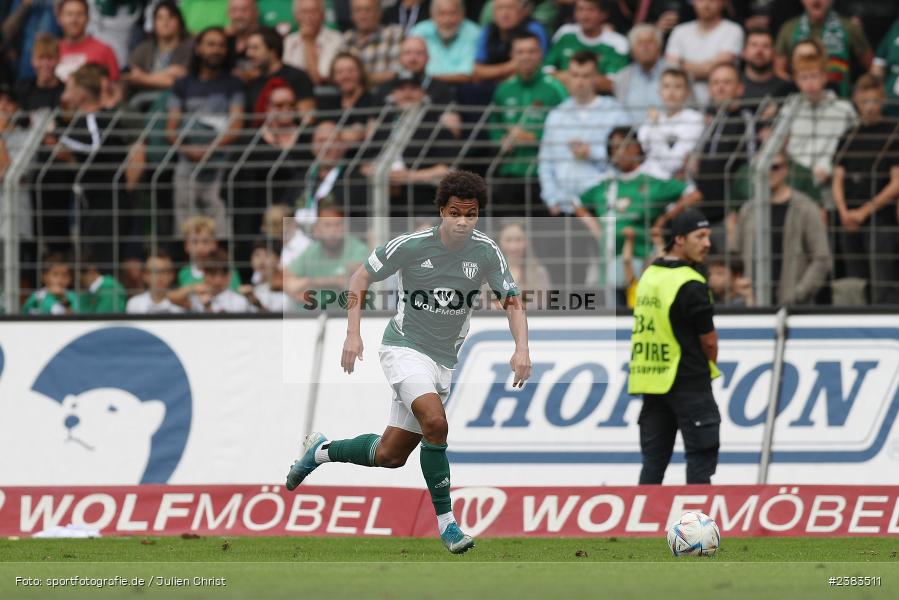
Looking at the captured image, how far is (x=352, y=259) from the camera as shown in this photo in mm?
13273

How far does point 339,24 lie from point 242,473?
602 centimetres

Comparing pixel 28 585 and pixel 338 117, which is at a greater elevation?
pixel 338 117

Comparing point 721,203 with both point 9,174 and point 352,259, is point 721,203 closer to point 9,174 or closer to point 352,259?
point 352,259

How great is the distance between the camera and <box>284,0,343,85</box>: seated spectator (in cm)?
1631

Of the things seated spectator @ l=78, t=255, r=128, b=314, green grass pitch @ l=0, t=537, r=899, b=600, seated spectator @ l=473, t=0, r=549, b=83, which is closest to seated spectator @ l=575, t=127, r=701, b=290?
seated spectator @ l=473, t=0, r=549, b=83

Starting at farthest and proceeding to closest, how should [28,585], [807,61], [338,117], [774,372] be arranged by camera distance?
[338,117]
[807,61]
[774,372]
[28,585]

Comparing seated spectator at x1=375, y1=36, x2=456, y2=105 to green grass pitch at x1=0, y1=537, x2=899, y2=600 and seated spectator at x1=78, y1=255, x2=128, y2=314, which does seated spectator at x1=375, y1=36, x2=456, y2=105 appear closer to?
seated spectator at x1=78, y1=255, x2=128, y2=314

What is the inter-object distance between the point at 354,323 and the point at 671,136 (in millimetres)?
4916

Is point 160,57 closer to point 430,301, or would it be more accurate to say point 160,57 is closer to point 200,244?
point 200,244

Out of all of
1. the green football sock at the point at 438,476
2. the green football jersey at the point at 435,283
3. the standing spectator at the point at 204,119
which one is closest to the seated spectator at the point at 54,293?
the standing spectator at the point at 204,119

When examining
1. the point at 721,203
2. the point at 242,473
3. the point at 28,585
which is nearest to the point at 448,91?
the point at 721,203

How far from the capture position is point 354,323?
9430 millimetres

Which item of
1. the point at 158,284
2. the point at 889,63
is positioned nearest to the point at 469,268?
the point at 158,284

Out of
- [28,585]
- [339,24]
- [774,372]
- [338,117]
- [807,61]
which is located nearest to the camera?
[28,585]
